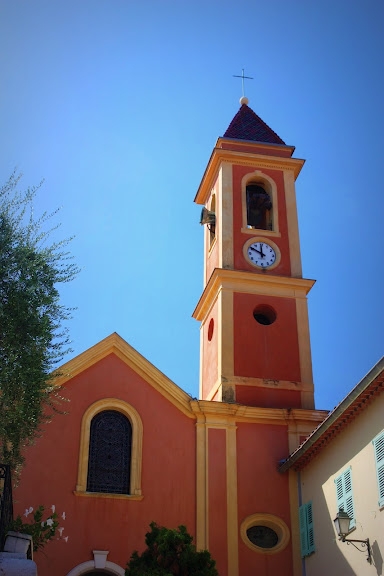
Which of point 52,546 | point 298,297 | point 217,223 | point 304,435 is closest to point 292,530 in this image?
point 304,435

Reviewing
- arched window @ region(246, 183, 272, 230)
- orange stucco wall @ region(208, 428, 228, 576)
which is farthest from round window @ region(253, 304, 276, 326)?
orange stucco wall @ region(208, 428, 228, 576)

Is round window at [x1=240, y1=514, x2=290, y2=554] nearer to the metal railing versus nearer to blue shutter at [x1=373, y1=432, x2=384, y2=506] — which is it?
blue shutter at [x1=373, y1=432, x2=384, y2=506]

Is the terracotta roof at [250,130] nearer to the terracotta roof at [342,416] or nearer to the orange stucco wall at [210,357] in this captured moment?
the orange stucco wall at [210,357]

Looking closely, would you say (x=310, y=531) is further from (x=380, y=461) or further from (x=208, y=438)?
(x=380, y=461)

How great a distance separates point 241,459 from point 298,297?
5.84 m

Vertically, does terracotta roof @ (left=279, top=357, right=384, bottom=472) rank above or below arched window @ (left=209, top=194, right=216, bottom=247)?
below

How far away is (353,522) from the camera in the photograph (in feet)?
50.6

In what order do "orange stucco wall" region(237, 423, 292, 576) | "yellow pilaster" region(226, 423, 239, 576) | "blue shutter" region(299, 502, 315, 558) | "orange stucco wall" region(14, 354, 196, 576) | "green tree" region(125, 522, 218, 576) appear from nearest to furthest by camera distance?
"green tree" region(125, 522, 218, 576) → "orange stucco wall" region(14, 354, 196, 576) → "blue shutter" region(299, 502, 315, 558) → "yellow pilaster" region(226, 423, 239, 576) → "orange stucco wall" region(237, 423, 292, 576)

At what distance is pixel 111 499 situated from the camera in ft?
59.7

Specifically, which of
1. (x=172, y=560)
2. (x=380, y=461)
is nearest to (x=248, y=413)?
(x=380, y=461)

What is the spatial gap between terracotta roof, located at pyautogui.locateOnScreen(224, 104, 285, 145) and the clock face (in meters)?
4.44

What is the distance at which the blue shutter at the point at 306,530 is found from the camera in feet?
58.7

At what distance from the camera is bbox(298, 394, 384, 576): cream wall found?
14703 millimetres

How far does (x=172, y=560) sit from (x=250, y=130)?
56.2 feet
